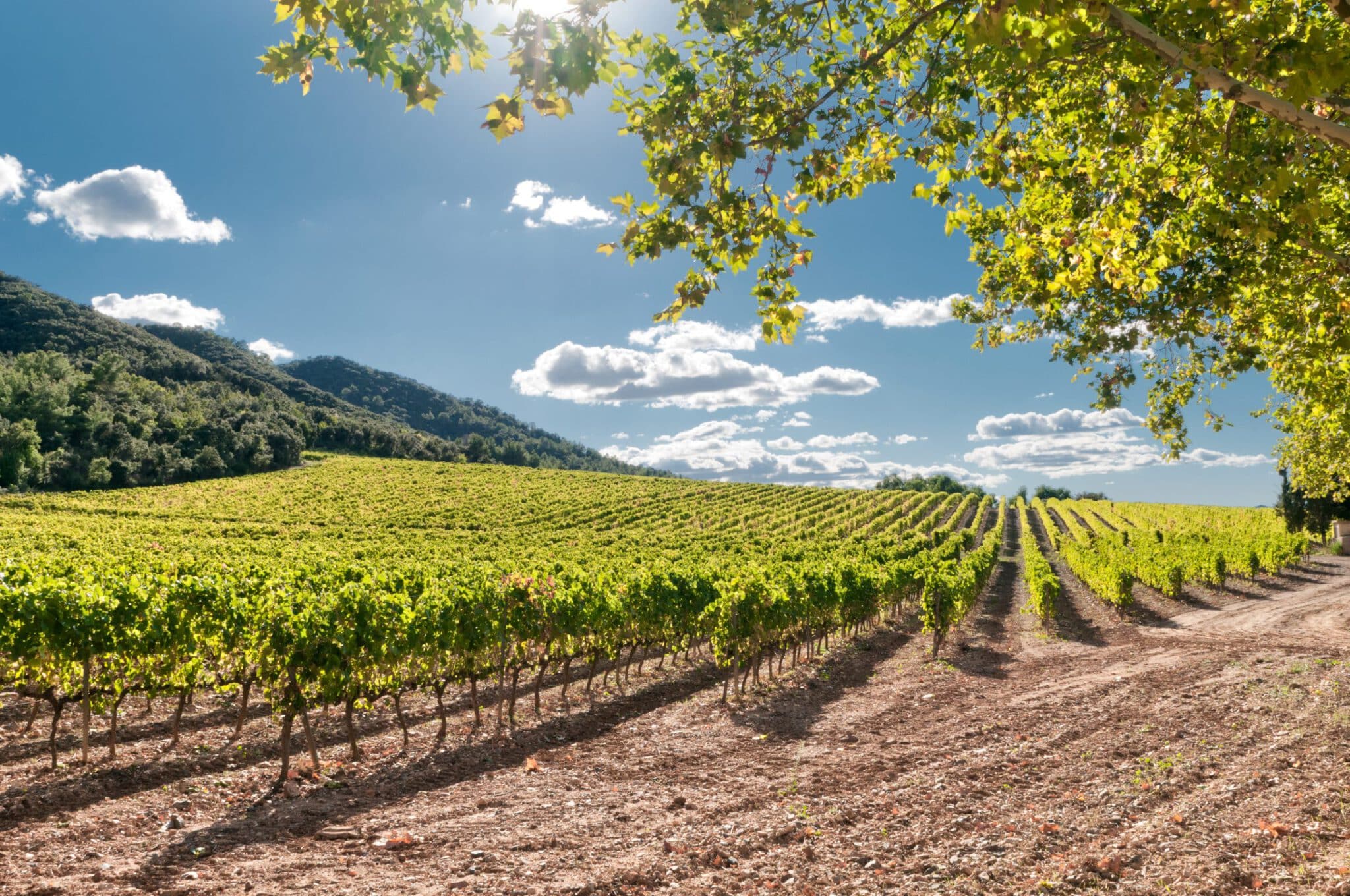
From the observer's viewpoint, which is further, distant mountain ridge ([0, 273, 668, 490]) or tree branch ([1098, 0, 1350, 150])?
distant mountain ridge ([0, 273, 668, 490])

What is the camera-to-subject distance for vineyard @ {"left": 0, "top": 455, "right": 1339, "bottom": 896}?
1061cm

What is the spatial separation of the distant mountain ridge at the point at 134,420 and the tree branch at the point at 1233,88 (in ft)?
315

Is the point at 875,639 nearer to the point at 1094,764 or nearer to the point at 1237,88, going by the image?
the point at 1094,764

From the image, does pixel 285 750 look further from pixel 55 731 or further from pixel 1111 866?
pixel 1111 866

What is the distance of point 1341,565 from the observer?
1804 inches

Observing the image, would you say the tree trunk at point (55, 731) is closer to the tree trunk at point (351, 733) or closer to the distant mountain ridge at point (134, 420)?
the tree trunk at point (351, 733)

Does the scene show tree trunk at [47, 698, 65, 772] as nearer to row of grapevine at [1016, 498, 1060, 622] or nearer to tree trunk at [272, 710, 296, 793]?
tree trunk at [272, 710, 296, 793]

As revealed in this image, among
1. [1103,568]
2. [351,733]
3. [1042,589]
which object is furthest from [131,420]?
[1103,568]

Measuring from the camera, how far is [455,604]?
1345cm

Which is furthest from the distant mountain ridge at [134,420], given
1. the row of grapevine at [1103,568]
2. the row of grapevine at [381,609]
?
the row of grapevine at [1103,568]

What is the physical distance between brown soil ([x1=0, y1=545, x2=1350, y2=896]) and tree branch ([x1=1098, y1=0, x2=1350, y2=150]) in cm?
567

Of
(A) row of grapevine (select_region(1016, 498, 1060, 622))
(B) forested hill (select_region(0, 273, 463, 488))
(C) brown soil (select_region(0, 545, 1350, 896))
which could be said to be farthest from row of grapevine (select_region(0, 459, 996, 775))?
(B) forested hill (select_region(0, 273, 463, 488))

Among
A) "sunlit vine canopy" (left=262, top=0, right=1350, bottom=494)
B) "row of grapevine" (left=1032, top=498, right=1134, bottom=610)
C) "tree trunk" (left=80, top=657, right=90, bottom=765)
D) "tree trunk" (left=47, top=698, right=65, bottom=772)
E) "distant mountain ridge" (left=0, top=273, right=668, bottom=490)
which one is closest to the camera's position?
"sunlit vine canopy" (left=262, top=0, right=1350, bottom=494)

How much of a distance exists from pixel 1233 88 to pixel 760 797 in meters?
8.34
